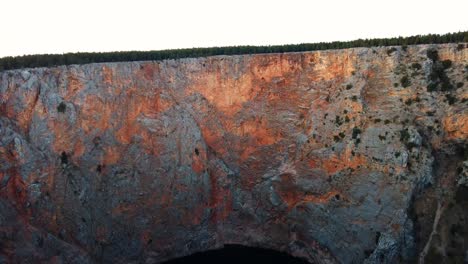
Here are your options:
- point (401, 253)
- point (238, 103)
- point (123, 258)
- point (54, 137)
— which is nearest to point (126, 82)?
point (54, 137)

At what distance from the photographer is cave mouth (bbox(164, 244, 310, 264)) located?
3672cm

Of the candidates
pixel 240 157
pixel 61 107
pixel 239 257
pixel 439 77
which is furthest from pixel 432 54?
pixel 61 107

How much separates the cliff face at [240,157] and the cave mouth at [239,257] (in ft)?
2.10

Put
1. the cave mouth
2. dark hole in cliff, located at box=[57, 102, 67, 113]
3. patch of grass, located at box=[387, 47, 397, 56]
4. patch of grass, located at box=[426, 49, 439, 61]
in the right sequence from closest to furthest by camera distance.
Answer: patch of grass, located at box=[426, 49, 439, 61], dark hole in cliff, located at box=[57, 102, 67, 113], patch of grass, located at box=[387, 47, 397, 56], the cave mouth

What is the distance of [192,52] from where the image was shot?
3856 centimetres

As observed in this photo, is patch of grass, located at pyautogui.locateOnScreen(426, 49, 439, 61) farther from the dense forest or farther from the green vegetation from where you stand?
the dense forest

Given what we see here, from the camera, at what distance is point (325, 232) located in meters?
34.4

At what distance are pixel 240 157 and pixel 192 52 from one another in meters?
10.2

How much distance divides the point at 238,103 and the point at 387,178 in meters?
13.9

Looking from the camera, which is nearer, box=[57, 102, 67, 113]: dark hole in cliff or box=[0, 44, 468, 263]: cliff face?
box=[0, 44, 468, 263]: cliff face

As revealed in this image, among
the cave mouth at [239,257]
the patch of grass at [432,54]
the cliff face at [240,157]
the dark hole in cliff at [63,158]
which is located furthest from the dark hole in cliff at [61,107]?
the patch of grass at [432,54]

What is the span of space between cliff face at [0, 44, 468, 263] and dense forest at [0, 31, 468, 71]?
4.73 ft

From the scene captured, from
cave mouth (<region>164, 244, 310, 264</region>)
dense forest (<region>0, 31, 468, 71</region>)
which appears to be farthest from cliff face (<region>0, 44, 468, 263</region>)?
dense forest (<region>0, 31, 468, 71</region>)

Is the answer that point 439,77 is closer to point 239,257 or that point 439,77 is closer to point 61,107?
point 239,257
